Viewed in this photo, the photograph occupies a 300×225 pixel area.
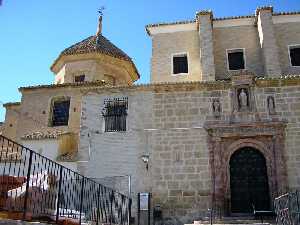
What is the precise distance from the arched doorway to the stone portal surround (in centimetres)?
22

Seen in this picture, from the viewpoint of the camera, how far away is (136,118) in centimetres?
1534

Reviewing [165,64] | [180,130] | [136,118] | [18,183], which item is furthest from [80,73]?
[18,183]

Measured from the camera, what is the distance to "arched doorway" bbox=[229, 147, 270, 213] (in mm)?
13732

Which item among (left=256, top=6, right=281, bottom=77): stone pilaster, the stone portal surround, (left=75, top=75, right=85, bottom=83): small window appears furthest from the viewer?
(left=75, top=75, right=85, bottom=83): small window

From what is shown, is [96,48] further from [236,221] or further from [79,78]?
[236,221]

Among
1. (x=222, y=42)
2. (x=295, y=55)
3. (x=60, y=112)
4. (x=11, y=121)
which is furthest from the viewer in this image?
(x=11, y=121)

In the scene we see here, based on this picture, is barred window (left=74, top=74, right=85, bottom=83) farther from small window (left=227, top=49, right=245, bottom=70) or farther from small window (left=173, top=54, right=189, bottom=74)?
small window (left=227, top=49, right=245, bottom=70)

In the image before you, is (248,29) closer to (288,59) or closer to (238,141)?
(288,59)

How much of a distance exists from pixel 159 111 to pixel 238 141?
322 centimetres

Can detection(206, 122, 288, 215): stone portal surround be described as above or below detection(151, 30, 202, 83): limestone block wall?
below

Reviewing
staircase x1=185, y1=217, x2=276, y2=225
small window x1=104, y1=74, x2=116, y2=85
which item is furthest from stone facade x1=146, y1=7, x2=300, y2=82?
staircase x1=185, y1=217, x2=276, y2=225

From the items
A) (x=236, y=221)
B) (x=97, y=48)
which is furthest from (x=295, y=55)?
(x=97, y=48)

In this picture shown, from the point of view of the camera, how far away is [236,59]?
61.8 feet

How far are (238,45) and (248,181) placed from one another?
7.55 meters
